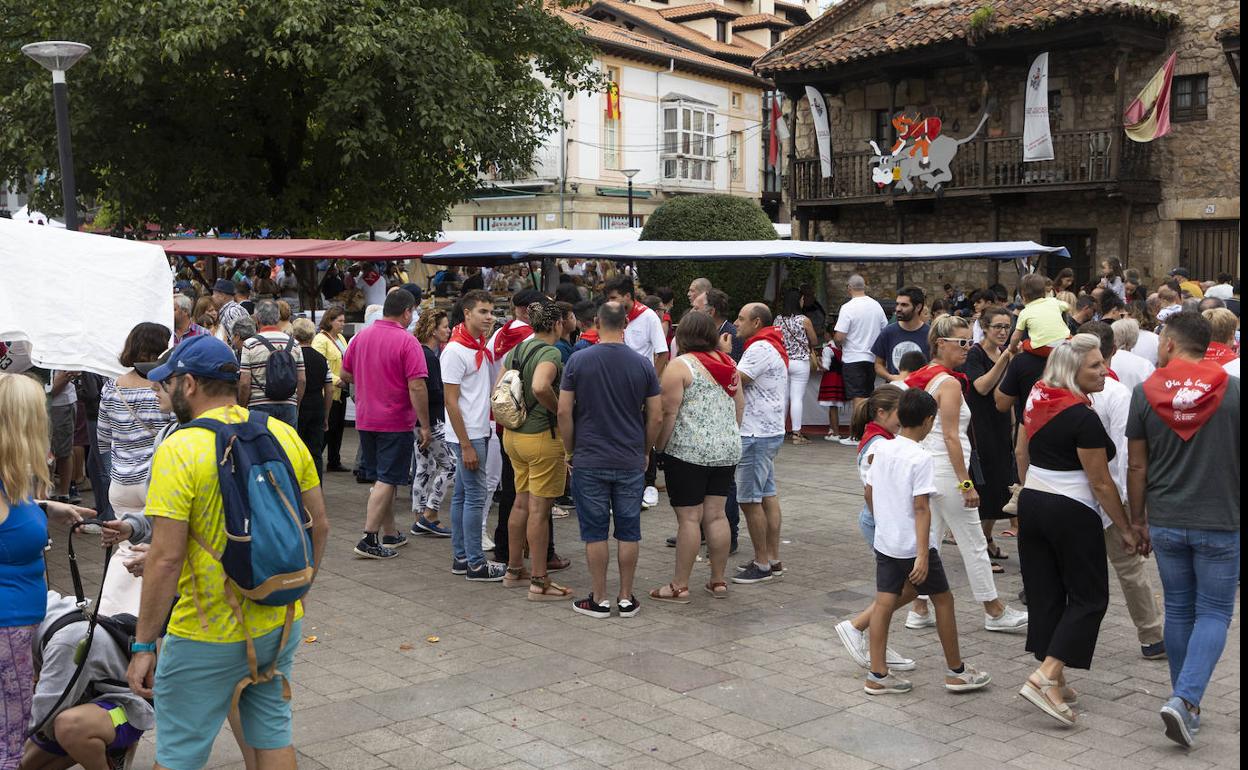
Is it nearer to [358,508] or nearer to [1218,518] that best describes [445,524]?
[358,508]

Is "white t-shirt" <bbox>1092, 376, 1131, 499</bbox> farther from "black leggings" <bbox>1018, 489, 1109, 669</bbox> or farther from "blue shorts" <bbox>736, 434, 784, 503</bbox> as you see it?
"blue shorts" <bbox>736, 434, 784, 503</bbox>

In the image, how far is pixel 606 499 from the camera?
273 inches

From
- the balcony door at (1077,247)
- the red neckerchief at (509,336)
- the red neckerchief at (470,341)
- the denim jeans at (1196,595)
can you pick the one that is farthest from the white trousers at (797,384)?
the balcony door at (1077,247)

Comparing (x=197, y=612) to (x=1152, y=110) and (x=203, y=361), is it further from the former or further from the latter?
(x=1152, y=110)

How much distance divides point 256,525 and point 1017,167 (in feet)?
72.8

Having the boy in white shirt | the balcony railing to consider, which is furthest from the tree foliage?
the boy in white shirt

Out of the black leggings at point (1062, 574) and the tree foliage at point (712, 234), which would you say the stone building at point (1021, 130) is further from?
the black leggings at point (1062, 574)

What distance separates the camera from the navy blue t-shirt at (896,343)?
34.7 feet

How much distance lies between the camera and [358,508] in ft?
33.2

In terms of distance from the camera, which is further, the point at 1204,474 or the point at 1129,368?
the point at 1129,368

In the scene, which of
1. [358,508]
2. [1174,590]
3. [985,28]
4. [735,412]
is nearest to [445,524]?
[358,508]

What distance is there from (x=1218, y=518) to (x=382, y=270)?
57.3 ft

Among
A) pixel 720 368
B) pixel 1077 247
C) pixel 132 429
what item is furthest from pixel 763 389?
pixel 1077 247

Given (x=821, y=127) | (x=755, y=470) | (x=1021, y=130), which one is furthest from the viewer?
(x=821, y=127)
